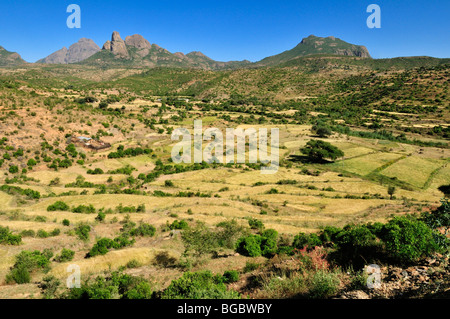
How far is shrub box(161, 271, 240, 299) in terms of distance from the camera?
9453mm

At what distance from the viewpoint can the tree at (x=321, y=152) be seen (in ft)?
200

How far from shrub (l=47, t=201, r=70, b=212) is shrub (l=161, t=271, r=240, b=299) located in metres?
27.5

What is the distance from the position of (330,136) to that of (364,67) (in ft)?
474

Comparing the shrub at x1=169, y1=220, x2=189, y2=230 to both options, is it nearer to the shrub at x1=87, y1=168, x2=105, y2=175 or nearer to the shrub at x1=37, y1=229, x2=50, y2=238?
the shrub at x1=37, y1=229, x2=50, y2=238

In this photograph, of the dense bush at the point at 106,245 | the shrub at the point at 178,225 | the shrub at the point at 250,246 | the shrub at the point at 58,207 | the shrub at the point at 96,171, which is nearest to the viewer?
the dense bush at the point at 106,245

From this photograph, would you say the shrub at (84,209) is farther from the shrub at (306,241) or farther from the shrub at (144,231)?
the shrub at (306,241)

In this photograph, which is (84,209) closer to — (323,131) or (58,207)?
(58,207)

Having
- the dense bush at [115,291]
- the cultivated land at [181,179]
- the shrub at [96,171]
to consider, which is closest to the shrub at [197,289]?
the dense bush at [115,291]
